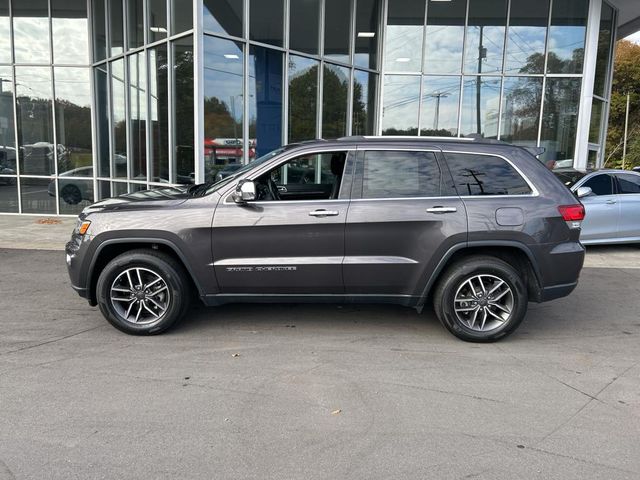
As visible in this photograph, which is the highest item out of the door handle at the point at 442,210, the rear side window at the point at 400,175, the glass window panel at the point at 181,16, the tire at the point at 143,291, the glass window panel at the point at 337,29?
the glass window panel at the point at 337,29

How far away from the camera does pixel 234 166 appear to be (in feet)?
35.0

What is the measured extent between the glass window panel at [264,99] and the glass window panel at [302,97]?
15.3 inches

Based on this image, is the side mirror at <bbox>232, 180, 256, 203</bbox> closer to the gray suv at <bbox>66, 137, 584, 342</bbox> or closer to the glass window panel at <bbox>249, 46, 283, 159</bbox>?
the gray suv at <bbox>66, 137, 584, 342</bbox>

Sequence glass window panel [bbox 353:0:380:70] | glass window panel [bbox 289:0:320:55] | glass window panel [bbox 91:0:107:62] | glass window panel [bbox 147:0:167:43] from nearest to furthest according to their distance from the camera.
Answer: glass window panel [bbox 147:0:167:43]
glass window panel [bbox 289:0:320:55]
glass window panel [bbox 91:0:107:62]
glass window panel [bbox 353:0:380:70]

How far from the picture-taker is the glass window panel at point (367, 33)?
45.3 ft

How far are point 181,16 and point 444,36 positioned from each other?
26.8 feet

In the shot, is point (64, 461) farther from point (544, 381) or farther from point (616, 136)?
point (616, 136)

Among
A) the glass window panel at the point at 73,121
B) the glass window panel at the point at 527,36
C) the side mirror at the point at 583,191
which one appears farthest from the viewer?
the glass window panel at the point at 527,36

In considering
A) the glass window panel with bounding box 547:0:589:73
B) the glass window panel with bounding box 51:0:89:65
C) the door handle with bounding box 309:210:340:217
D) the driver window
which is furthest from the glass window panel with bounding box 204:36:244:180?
the glass window panel with bounding box 547:0:589:73

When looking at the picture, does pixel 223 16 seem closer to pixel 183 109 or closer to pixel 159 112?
pixel 183 109

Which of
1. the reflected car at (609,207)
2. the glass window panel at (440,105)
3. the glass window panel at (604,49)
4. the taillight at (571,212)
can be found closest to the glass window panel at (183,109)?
the reflected car at (609,207)

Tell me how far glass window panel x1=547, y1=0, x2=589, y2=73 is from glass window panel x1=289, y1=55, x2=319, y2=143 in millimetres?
7125

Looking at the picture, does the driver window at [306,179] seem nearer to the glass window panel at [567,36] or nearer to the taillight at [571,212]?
the taillight at [571,212]

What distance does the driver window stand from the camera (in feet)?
16.5
